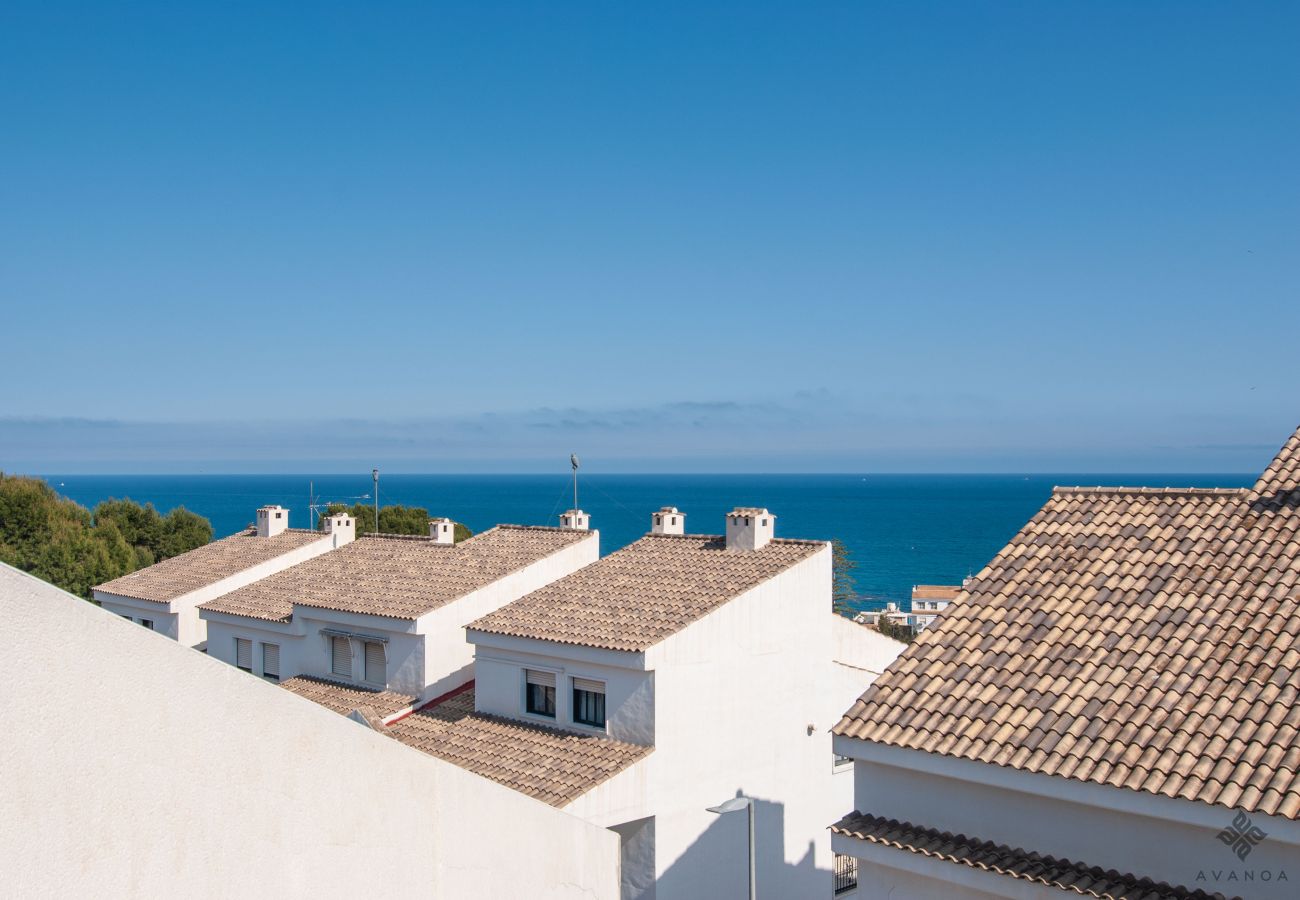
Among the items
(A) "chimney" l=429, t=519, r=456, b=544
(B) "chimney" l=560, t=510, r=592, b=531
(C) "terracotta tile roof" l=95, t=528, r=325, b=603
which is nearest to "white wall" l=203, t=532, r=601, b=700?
(B) "chimney" l=560, t=510, r=592, b=531

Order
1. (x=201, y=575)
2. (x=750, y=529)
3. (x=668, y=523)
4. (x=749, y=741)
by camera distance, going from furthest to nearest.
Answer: (x=201, y=575), (x=668, y=523), (x=750, y=529), (x=749, y=741)

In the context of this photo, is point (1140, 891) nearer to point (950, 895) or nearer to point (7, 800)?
point (950, 895)

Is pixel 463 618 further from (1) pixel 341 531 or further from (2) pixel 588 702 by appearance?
(1) pixel 341 531

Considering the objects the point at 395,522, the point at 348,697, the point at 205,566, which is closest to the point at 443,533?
the point at 348,697

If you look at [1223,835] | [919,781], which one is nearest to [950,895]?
[919,781]

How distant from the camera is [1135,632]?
11.9m

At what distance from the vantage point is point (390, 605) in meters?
26.2

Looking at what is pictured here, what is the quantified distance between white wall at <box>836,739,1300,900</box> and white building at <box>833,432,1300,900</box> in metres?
0.02

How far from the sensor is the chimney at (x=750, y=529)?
23.4m

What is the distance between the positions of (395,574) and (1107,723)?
855 inches

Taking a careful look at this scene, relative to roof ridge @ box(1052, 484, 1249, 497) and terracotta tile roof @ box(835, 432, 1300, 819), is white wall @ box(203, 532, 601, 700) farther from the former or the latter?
terracotta tile roof @ box(835, 432, 1300, 819)

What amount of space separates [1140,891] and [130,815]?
30.8 feet

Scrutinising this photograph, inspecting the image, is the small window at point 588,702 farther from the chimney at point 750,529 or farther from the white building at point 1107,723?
the white building at point 1107,723

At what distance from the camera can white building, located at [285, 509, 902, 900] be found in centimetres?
1911
